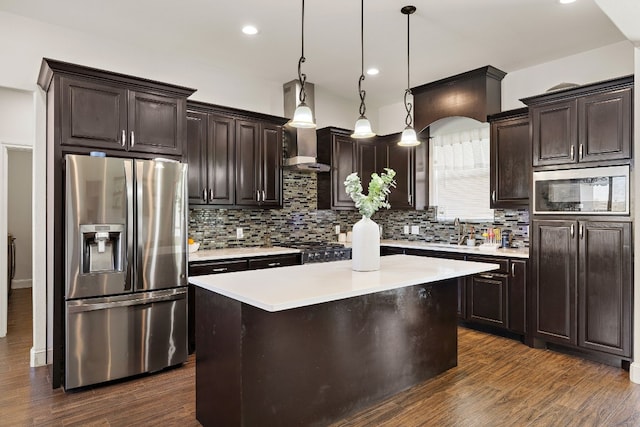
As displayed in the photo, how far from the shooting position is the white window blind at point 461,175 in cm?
496

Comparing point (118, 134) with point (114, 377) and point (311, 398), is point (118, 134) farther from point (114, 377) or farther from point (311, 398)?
point (311, 398)

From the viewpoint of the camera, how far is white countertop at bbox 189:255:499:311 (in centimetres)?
195

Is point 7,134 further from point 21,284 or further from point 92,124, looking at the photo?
point 21,284

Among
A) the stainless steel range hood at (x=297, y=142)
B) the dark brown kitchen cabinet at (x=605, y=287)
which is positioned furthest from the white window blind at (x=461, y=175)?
the stainless steel range hood at (x=297, y=142)

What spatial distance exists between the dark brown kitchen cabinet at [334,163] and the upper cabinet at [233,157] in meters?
0.73

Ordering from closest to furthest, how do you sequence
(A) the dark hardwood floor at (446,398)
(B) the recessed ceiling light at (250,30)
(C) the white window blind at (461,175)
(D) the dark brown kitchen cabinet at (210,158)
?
(A) the dark hardwood floor at (446,398)
(B) the recessed ceiling light at (250,30)
(D) the dark brown kitchen cabinet at (210,158)
(C) the white window blind at (461,175)

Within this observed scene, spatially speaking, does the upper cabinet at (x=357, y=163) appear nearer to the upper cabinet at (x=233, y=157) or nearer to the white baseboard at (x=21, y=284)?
the upper cabinet at (x=233, y=157)

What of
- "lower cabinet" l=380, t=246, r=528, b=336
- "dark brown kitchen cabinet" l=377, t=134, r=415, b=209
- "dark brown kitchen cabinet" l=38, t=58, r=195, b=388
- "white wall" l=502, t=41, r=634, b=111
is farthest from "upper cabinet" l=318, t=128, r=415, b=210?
"dark brown kitchen cabinet" l=38, t=58, r=195, b=388

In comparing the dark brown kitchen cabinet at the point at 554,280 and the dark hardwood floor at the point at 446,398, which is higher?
the dark brown kitchen cabinet at the point at 554,280

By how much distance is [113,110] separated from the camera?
3256 millimetres

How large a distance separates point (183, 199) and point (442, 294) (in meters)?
2.28

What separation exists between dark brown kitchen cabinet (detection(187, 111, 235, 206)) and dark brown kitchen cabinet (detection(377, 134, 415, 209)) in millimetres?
2297

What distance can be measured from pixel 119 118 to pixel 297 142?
208cm

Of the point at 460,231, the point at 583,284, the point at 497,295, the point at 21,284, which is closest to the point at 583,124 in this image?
the point at 583,284
